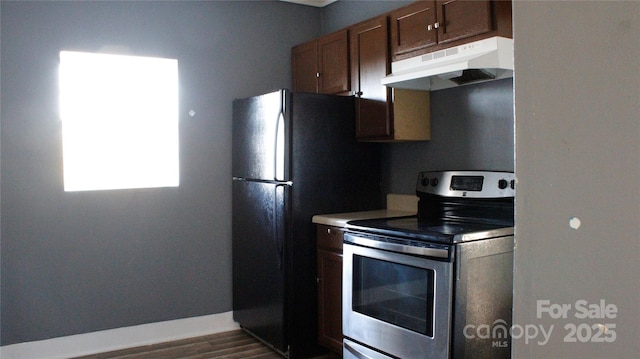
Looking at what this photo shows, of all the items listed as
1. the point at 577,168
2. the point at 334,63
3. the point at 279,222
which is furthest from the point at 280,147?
the point at 577,168

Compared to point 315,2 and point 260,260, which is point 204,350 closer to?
point 260,260

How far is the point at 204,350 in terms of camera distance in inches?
138

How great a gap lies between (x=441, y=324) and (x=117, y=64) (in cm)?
274

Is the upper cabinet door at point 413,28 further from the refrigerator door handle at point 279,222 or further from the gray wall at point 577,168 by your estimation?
the gray wall at point 577,168

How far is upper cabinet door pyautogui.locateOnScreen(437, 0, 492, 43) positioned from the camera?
2.56 m

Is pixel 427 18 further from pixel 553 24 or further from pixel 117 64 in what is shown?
pixel 553 24

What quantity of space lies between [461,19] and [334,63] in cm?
116

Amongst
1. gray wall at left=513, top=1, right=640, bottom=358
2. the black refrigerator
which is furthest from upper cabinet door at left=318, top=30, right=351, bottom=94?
gray wall at left=513, top=1, right=640, bottom=358

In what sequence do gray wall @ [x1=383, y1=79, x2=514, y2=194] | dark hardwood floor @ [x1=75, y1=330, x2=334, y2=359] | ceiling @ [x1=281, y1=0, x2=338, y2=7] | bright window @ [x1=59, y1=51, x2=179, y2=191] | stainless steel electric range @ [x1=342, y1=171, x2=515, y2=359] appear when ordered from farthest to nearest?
ceiling @ [x1=281, y1=0, x2=338, y2=7] < bright window @ [x1=59, y1=51, x2=179, y2=191] < dark hardwood floor @ [x1=75, y1=330, x2=334, y2=359] < gray wall @ [x1=383, y1=79, x2=514, y2=194] < stainless steel electric range @ [x1=342, y1=171, x2=515, y2=359]

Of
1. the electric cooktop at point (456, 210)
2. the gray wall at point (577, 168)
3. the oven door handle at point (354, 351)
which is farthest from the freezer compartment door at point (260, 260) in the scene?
the gray wall at point (577, 168)

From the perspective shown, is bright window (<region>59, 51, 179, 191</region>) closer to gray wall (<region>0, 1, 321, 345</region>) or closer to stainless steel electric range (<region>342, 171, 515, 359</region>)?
gray wall (<region>0, 1, 321, 345</region>)

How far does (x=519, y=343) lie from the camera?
615 mm

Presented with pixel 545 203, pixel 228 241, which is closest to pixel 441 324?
pixel 545 203

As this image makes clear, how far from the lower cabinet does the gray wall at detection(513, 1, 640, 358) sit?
2.50 meters
